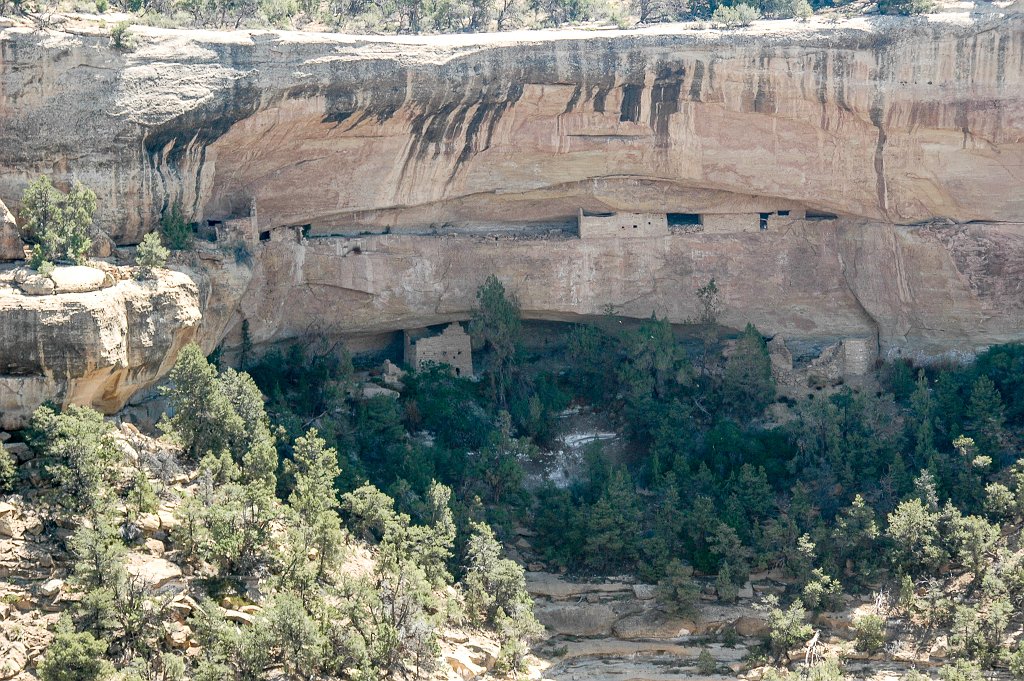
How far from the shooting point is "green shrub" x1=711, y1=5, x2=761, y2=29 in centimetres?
3478

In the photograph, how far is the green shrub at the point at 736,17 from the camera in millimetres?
34781

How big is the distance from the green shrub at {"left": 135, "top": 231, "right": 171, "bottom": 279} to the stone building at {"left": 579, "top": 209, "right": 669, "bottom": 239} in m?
9.40

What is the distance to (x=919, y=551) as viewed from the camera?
3178 cm

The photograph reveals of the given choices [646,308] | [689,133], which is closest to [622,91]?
[689,133]

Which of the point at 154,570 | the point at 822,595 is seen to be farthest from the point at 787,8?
the point at 154,570

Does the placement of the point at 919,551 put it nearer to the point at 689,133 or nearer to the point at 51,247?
the point at 689,133

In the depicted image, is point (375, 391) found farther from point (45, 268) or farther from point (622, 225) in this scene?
point (45, 268)

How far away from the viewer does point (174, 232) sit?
1255 inches

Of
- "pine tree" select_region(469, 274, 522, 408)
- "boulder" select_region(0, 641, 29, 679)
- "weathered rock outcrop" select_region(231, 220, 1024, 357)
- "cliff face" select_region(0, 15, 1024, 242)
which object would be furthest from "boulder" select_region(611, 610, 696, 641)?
"boulder" select_region(0, 641, 29, 679)

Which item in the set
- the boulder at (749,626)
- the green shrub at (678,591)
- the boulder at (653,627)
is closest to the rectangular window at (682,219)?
the green shrub at (678,591)

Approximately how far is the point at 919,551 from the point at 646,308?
811cm

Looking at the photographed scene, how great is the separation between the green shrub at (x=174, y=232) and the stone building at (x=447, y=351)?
19.4 ft

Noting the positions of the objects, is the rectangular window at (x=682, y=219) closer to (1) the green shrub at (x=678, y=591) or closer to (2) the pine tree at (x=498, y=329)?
(2) the pine tree at (x=498, y=329)

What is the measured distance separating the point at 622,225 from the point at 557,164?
6.29 ft
